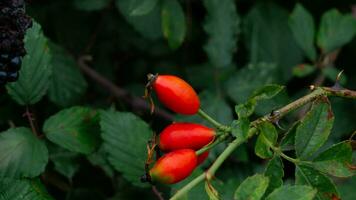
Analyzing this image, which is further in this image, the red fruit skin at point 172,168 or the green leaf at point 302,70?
the green leaf at point 302,70

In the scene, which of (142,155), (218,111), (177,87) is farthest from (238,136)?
(218,111)

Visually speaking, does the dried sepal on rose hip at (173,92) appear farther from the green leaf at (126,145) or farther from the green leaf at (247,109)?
the green leaf at (126,145)

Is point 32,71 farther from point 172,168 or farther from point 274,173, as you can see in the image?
point 274,173

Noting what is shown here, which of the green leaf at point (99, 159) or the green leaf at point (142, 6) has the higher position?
the green leaf at point (142, 6)

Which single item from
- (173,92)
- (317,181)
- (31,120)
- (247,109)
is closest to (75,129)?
(31,120)

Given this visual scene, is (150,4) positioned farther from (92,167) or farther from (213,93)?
(92,167)

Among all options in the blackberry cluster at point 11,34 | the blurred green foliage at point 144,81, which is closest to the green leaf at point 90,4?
the blurred green foliage at point 144,81
